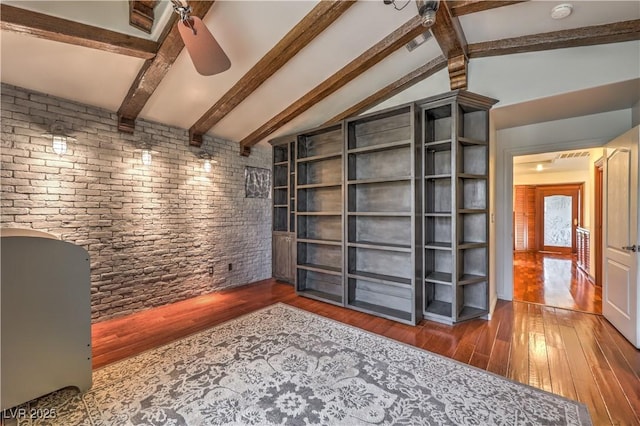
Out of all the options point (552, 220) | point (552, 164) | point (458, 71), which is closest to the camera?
point (458, 71)

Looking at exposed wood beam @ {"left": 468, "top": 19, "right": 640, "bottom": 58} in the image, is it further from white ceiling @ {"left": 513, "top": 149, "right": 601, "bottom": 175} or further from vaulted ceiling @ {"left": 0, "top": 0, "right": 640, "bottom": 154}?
white ceiling @ {"left": 513, "top": 149, "right": 601, "bottom": 175}

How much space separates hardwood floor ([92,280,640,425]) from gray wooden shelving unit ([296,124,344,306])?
42 centimetres

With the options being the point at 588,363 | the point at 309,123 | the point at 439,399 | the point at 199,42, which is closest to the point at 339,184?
the point at 309,123

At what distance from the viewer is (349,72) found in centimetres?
324

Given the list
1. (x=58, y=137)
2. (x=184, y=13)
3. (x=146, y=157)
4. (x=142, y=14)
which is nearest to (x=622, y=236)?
(x=184, y=13)

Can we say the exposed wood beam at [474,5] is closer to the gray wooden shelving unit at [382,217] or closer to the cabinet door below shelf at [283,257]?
the gray wooden shelving unit at [382,217]

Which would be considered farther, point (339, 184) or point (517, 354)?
point (339, 184)

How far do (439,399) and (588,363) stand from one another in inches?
60.5

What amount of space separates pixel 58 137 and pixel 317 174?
311cm

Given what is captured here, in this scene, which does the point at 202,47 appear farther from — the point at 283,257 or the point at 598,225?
the point at 598,225

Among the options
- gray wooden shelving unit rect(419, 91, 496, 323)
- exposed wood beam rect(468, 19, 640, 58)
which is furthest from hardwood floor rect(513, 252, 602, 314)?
exposed wood beam rect(468, 19, 640, 58)

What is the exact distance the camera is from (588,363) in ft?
7.67

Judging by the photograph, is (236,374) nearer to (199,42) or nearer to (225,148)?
(199,42)

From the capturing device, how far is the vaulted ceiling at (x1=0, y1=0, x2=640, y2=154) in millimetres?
2281
